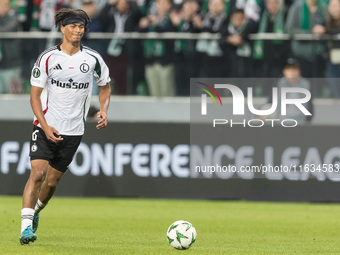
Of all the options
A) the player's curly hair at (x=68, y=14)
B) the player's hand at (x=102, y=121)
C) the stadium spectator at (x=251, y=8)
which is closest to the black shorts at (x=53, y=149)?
the player's hand at (x=102, y=121)

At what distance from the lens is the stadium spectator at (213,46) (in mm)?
15914

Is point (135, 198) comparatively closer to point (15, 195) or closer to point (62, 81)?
point (15, 195)

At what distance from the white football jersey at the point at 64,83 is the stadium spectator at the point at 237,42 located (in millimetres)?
6958

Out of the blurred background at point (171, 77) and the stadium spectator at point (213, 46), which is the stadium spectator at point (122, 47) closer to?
the blurred background at point (171, 77)

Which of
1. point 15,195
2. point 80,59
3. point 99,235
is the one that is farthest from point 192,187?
point 80,59

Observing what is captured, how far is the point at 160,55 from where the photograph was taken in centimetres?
1634

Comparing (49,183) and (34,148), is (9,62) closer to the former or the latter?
(49,183)

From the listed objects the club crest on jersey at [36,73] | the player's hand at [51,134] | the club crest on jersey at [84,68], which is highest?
the club crest on jersey at [84,68]

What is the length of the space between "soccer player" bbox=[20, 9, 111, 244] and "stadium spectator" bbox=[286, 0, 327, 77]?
7352 millimetres

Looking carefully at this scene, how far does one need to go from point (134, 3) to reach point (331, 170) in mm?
5135

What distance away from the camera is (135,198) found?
15578 mm

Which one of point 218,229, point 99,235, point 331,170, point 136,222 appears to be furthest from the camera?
point 331,170

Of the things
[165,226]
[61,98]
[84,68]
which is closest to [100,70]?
[84,68]

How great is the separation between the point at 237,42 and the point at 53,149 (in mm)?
7474
